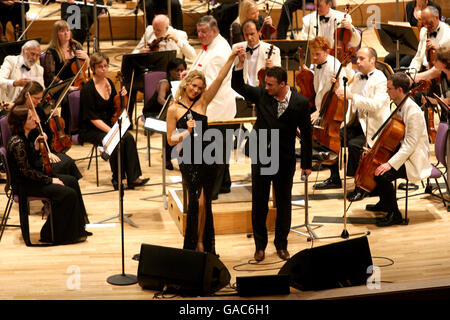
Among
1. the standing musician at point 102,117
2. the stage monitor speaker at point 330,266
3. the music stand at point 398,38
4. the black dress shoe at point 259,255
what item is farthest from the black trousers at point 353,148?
the stage monitor speaker at point 330,266

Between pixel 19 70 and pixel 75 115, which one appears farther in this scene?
→ pixel 19 70

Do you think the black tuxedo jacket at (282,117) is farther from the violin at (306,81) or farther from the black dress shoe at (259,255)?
the violin at (306,81)

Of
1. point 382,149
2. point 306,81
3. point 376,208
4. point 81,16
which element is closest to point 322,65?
point 306,81

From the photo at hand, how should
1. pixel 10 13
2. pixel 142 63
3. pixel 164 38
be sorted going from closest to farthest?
pixel 142 63
pixel 164 38
pixel 10 13

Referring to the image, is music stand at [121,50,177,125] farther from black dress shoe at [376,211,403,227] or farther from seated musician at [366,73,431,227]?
black dress shoe at [376,211,403,227]

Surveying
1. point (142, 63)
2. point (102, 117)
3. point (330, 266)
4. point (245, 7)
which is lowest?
point (330, 266)

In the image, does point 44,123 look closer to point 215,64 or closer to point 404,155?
point 215,64

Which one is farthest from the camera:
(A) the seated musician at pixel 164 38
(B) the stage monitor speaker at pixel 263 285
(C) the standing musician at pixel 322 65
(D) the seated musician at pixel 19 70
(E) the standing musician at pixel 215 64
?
(A) the seated musician at pixel 164 38

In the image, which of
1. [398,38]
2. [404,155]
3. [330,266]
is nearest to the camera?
[330,266]

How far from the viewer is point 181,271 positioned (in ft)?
15.8

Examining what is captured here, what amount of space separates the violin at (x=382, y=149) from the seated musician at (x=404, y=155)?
44 millimetres

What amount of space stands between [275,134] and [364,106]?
4.41 ft

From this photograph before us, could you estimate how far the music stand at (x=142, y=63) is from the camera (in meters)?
7.07
